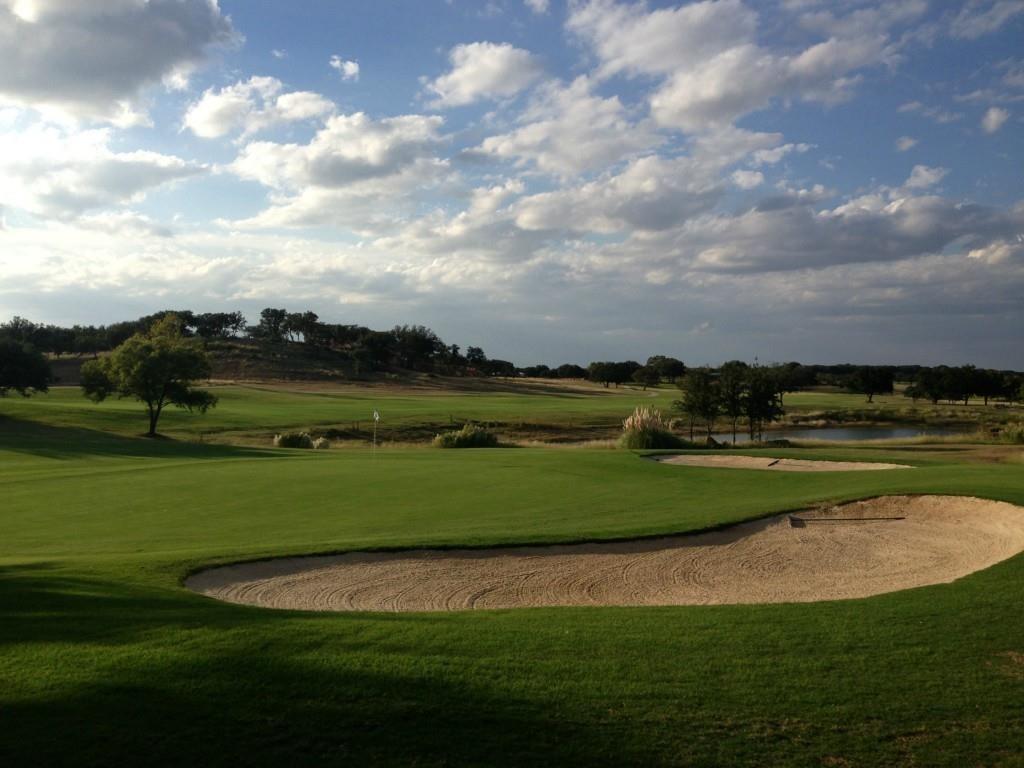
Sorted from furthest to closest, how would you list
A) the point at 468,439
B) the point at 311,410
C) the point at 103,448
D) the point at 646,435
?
1. the point at 311,410
2. the point at 468,439
3. the point at 103,448
4. the point at 646,435

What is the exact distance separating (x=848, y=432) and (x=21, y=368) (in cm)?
6604

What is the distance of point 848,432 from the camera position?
69.8 meters

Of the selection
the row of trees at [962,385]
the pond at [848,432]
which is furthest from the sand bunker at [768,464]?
the row of trees at [962,385]

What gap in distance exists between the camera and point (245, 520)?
55.6 ft

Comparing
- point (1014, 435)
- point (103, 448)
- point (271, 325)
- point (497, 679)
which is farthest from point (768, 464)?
point (271, 325)

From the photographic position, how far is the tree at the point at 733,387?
54188 mm

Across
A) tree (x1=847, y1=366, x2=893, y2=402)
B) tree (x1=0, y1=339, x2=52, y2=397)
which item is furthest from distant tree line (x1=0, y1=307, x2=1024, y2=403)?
tree (x1=0, y1=339, x2=52, y2=397)

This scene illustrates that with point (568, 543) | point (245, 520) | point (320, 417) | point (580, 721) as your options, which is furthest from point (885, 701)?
point (320, 417)

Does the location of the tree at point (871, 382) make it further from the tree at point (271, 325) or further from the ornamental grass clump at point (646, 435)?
the tree at point (271, 325)

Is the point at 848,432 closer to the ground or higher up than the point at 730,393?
closer to the ground

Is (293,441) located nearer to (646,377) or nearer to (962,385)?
(962,385)

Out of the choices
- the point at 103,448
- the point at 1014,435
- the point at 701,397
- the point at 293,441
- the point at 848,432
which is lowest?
the point at 848,432

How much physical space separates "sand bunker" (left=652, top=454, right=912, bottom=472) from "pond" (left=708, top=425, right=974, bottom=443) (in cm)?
3790

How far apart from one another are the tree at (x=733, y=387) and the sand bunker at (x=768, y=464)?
26233 mm
